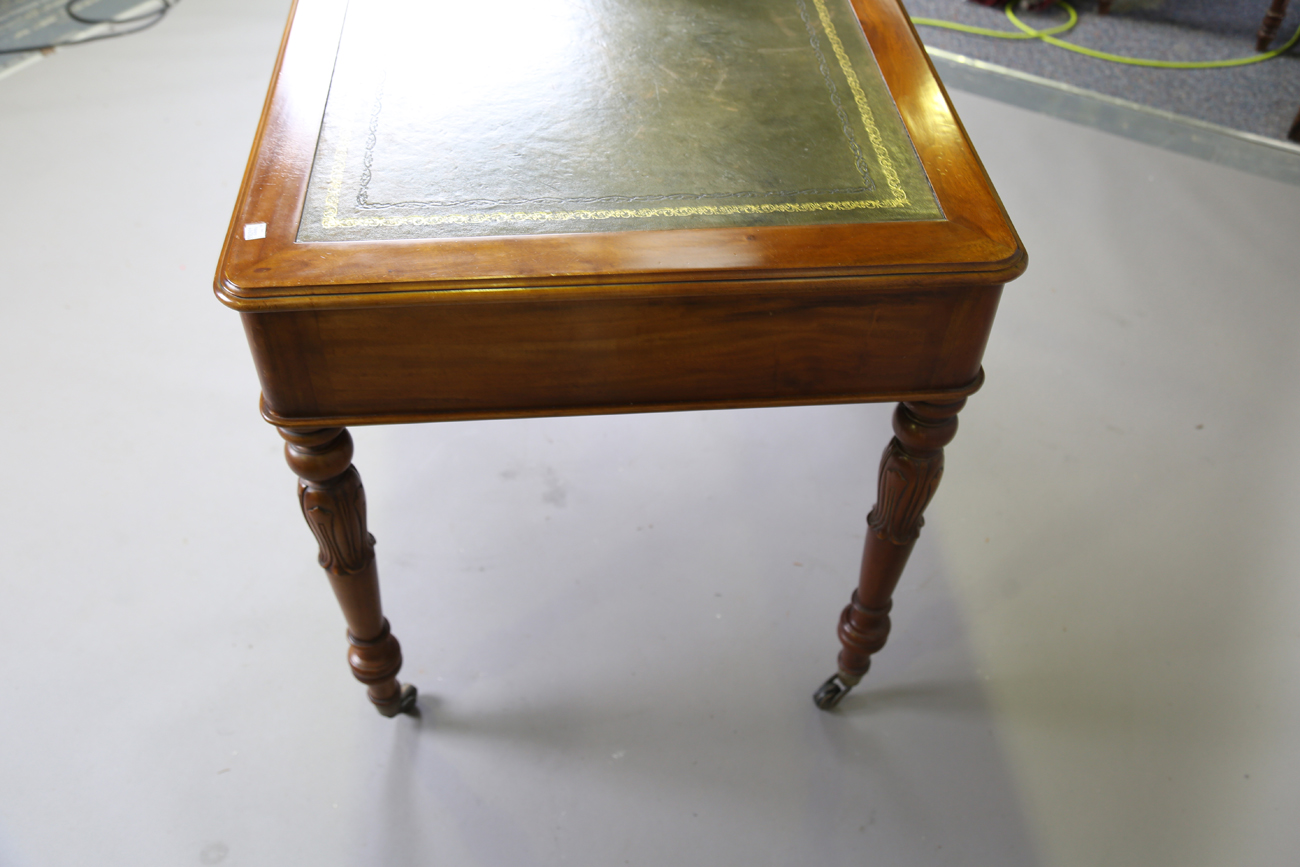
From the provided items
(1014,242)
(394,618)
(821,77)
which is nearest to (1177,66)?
(821,77)

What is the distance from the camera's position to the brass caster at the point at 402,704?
1264 millimetres

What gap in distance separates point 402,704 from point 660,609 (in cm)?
39

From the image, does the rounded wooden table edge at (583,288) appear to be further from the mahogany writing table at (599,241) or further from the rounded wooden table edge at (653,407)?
the rounded wooden table edge at (653,407)

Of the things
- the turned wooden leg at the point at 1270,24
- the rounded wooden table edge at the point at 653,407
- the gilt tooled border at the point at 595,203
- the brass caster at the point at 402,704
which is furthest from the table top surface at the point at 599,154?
the turned wooden leg at the point at 1270,24

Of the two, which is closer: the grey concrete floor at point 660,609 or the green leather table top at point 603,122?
the green leather table top at point 603,122

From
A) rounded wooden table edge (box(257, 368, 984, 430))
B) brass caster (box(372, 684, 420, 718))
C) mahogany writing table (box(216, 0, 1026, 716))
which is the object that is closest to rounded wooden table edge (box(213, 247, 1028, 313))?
mahogany writing table (box(216, 0, 1026, 716))

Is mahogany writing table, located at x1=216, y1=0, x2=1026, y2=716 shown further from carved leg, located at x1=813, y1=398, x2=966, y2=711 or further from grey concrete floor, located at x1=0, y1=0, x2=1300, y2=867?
grey concrete floor, located at x1=0, y1=0, x2=1300, y2=867

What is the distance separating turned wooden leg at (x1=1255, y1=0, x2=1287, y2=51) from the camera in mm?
2748

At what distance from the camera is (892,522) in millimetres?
1105

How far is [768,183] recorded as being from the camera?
3.12ft

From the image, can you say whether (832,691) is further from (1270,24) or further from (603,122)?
(1270,24)

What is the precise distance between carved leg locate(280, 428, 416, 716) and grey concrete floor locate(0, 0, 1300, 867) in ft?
0.47

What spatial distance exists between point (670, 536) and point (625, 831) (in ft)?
1.59

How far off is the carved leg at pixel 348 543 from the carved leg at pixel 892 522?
57 cm
